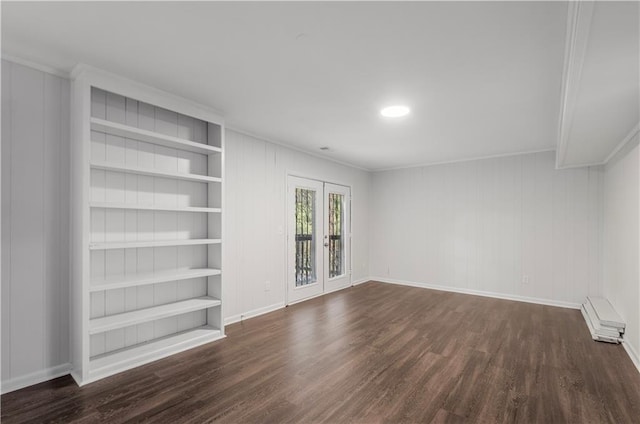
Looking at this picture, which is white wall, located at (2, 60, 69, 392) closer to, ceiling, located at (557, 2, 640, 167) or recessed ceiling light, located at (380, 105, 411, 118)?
recessed ceiling light, located at (380, 105, 411, 118)

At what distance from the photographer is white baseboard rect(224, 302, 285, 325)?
395cm

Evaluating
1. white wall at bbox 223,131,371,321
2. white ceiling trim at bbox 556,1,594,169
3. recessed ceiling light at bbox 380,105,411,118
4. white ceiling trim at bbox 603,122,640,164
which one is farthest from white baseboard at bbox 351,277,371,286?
white ceiling trim at bbox 556,1,594,169

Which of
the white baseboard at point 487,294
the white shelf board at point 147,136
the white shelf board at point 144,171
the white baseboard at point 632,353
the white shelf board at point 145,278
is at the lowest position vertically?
the white baseboard at point 487,294

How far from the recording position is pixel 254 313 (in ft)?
14.0

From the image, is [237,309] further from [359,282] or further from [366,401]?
[359,282]

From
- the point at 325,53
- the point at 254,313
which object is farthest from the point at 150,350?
the point at 325,53

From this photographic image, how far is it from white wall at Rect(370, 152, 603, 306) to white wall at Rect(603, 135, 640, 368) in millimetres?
367

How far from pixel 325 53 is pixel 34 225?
8.47 ft

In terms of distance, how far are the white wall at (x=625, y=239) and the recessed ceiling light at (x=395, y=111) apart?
2218 mm

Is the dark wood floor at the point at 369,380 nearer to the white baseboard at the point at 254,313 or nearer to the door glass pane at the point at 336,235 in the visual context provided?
the white baseboard at the point at 254,313

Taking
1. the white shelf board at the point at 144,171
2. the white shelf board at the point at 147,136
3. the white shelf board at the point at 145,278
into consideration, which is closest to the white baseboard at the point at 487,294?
the white shelf board at the point at 145,278

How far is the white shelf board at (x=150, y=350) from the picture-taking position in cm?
261

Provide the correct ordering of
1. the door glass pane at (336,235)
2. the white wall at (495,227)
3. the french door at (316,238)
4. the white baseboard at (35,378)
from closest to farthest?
the white baseboard at (35,378) → the white wall at (495,227) → the french door at (316,238) → the door glass pane at (336,235)

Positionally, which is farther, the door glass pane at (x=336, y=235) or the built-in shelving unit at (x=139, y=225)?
the door glass pane at (x=336, y=235)
